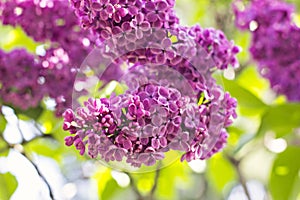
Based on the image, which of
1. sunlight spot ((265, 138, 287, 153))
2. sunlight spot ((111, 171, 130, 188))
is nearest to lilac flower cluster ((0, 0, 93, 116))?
sunlight spot ((111, 171, 130, 188))

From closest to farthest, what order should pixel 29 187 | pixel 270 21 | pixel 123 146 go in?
pixel 123 146 → pixel 29 187 → pixel 270 21

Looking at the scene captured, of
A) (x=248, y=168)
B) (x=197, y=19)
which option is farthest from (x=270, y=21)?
(x=248, y=168)

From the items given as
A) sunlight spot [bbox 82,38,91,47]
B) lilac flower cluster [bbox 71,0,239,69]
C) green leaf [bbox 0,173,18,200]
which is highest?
lilac flower cluster [bbox 71,0,239,69]

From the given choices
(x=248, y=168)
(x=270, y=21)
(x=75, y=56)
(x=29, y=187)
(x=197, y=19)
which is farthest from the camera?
(x=248, y=168)

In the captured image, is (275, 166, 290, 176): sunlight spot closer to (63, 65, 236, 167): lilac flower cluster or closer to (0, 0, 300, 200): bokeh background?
(0, 0, 300, 200): bokeh background

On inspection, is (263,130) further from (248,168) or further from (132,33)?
(248,168)

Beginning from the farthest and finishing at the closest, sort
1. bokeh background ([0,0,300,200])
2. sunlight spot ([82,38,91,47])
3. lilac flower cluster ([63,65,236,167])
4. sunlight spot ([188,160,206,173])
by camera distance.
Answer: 1. sunlight spot ([188,160,206,173])
2. bokeh background ([0,0,300,200])
3. sunlight spot ([82,38,91,47])
4. lilac flower cluster ([63,65,236,167])

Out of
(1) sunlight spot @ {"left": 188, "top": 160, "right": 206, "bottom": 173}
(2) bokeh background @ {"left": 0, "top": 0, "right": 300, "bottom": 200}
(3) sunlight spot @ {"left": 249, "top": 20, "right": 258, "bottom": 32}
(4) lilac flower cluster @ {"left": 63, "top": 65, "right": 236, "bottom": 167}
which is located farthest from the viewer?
(1) sunlight spot @ {"left": 188, "top": 160, "right": 206, "bottom": 173}

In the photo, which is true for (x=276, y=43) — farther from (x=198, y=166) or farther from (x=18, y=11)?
(x=18, y=11)
